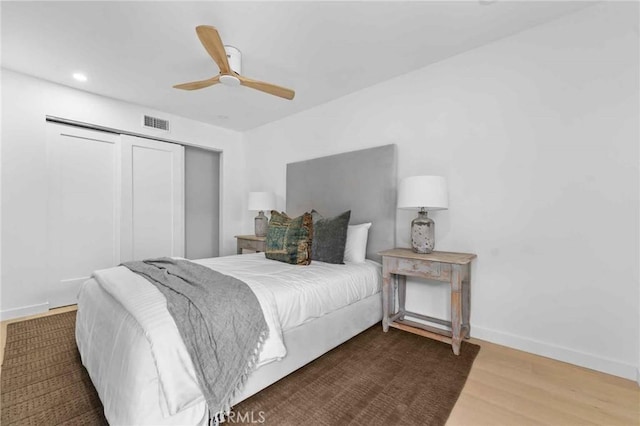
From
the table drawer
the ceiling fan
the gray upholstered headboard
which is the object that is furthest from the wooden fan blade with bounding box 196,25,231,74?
the table drawer

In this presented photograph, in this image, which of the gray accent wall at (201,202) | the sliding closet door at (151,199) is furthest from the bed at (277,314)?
the gray accent wall at (201,202)

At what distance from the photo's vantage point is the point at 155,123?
3914 millimetres

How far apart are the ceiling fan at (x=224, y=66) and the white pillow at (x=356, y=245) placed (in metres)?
1.48

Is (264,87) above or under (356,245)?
above

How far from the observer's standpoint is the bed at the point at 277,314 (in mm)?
1185

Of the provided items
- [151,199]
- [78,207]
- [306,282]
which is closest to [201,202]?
[151,199]

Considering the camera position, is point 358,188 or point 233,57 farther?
point 358,188

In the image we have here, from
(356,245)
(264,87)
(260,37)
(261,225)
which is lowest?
(356,245)

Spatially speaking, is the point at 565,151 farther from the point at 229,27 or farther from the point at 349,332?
the point at 229,27

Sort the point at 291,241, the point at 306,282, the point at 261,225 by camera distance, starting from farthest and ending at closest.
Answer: the point at 261,225 → the point at 291,241 → the point at 306,282

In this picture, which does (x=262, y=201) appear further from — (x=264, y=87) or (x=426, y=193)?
(x=426, y=193)

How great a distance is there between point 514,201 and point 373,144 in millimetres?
1458

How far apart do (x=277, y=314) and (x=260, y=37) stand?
2133 mm

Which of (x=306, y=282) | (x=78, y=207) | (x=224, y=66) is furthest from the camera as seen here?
(x=78, y=207)
